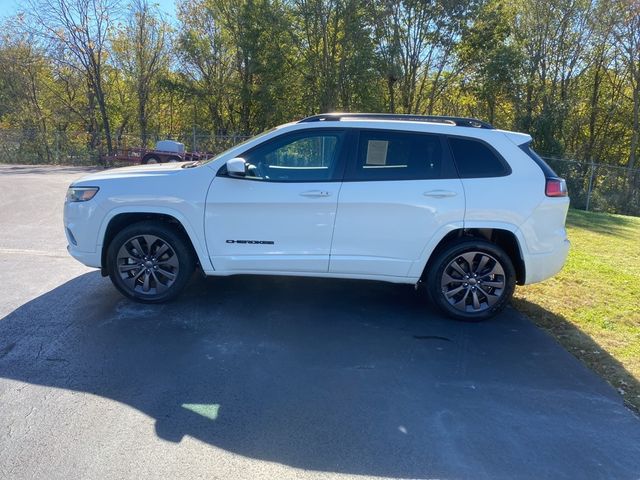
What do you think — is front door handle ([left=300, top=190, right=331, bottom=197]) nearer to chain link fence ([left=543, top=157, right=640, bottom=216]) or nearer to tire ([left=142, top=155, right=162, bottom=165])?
tire ([left=142, top=155, right=162, bottom=165])

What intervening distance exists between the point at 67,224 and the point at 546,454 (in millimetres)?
4679

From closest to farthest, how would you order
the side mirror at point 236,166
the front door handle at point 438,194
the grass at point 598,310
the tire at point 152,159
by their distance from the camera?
1. the grass at point 598,310
2. the side mirror at point 236,166
3. the front door handle at point 438,194
4. the tire at point 152,159

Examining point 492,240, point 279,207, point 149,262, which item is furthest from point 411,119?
point 149,262

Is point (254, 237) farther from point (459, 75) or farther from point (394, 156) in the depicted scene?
point (459, 75)

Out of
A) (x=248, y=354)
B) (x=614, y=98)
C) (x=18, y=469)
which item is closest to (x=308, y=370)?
(x=248, y=354)

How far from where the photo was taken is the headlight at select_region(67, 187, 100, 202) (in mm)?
5012

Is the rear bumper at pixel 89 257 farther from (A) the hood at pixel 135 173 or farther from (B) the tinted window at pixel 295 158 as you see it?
(B) the tinted window at pixel 295 158

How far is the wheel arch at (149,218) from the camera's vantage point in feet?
16.3

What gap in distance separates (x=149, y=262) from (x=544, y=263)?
3.98 metres

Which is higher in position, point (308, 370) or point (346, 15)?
point (346, 15)

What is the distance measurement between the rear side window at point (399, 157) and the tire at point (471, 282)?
81 cm

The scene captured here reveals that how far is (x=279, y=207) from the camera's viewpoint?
4.89 m

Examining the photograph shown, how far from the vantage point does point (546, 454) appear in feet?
9.86

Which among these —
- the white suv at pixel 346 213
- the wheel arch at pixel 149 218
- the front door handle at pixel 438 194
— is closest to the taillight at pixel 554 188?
the white suv at pixel 346 213
